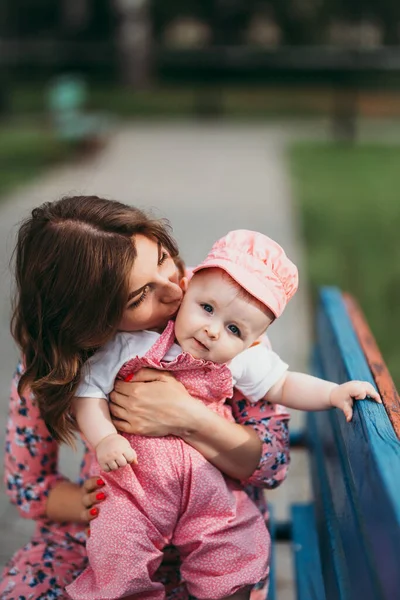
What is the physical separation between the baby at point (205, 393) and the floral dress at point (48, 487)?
11cm

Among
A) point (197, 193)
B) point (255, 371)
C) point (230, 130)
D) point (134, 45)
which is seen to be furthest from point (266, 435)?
point (134, 45)

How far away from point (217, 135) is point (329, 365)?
1713cm

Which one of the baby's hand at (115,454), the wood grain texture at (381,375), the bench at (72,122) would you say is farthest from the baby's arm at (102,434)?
the bench at (72,122)

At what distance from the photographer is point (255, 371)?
206cm

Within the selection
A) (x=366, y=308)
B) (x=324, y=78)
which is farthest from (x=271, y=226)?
(x=324, y=78)

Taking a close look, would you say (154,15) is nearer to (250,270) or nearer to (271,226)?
(271,226)

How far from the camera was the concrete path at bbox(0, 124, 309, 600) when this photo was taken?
4393mm

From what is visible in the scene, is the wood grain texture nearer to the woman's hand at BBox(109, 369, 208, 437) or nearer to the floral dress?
the floral dress

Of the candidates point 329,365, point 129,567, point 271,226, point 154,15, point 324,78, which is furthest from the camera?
point 154,15

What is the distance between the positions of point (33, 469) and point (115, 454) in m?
0.52

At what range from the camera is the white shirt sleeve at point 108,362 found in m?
2.05

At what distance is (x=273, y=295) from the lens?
195 centimetres

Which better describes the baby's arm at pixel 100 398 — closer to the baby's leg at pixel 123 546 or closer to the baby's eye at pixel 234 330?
the baby's leg at pixel 123 546

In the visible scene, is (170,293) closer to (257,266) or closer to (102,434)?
(257,266)
